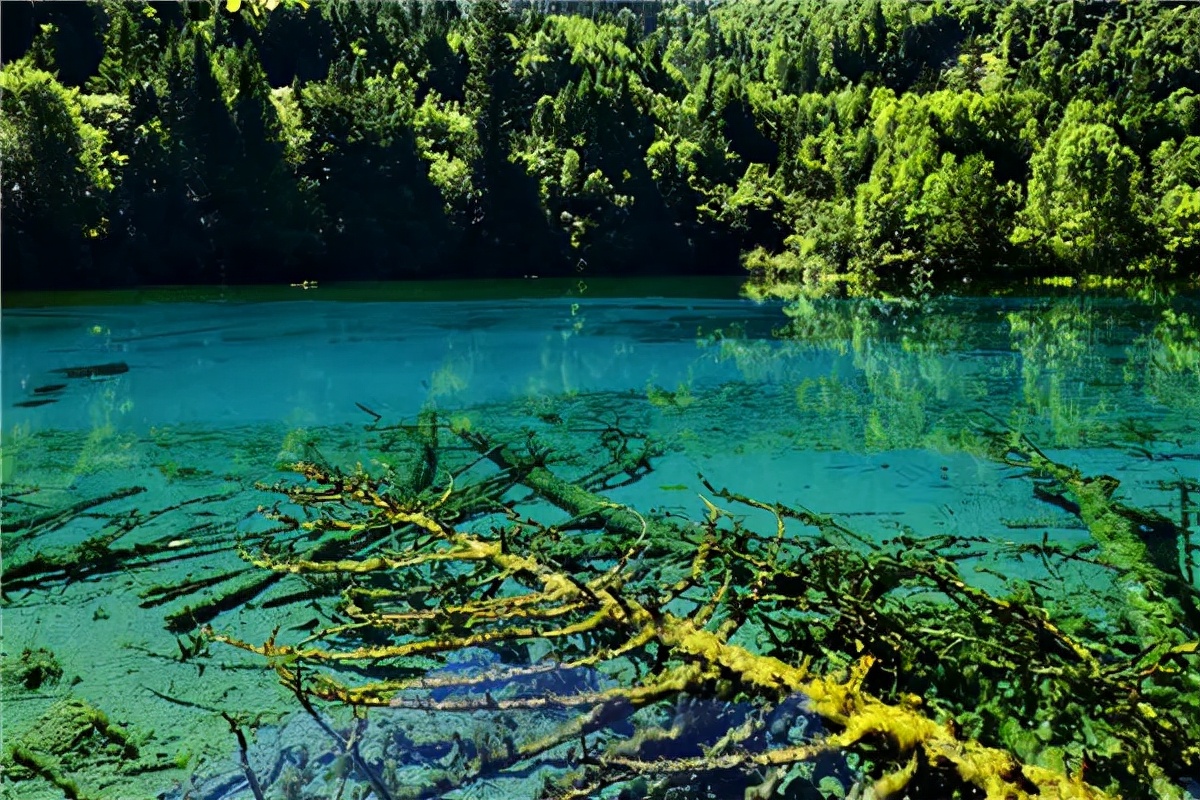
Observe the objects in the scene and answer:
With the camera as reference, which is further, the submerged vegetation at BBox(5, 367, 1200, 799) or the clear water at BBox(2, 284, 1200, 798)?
the clear water at BBox(2, 284, 1200, 798)

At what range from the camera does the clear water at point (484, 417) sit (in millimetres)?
1995

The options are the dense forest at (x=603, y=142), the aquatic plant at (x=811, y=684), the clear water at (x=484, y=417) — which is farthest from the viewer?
the dense forest at (x=603, y=142)

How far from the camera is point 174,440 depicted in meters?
4.51

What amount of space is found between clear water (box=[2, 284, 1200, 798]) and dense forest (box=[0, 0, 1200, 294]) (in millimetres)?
1129

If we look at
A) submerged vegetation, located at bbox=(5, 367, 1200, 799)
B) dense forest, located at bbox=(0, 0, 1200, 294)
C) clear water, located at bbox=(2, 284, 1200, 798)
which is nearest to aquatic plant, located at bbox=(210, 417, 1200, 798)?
submerged vegetation, located at bbox=(5, 367, 1200, 799)

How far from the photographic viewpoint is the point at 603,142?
12.4 meters

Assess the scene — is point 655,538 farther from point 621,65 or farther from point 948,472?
point 621,65

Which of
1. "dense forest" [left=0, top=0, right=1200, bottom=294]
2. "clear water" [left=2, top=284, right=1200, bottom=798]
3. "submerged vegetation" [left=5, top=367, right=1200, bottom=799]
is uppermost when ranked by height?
"dense forest" [left=0, top=0, right=1200, bottom=294]

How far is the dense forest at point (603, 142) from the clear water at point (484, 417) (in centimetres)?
113

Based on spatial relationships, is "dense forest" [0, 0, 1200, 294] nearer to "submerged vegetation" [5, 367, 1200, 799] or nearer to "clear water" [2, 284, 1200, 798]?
"clear water" [2, 284, 1200, 798]

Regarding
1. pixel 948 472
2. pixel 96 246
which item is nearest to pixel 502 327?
pixel 96 246

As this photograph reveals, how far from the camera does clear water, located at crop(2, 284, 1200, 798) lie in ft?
6.55

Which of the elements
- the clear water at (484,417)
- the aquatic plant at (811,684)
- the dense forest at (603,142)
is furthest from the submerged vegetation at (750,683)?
the dense forest at (603,142)

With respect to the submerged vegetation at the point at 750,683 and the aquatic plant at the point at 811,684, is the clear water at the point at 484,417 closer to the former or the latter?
the submerged vegetation at the point at 750,683
